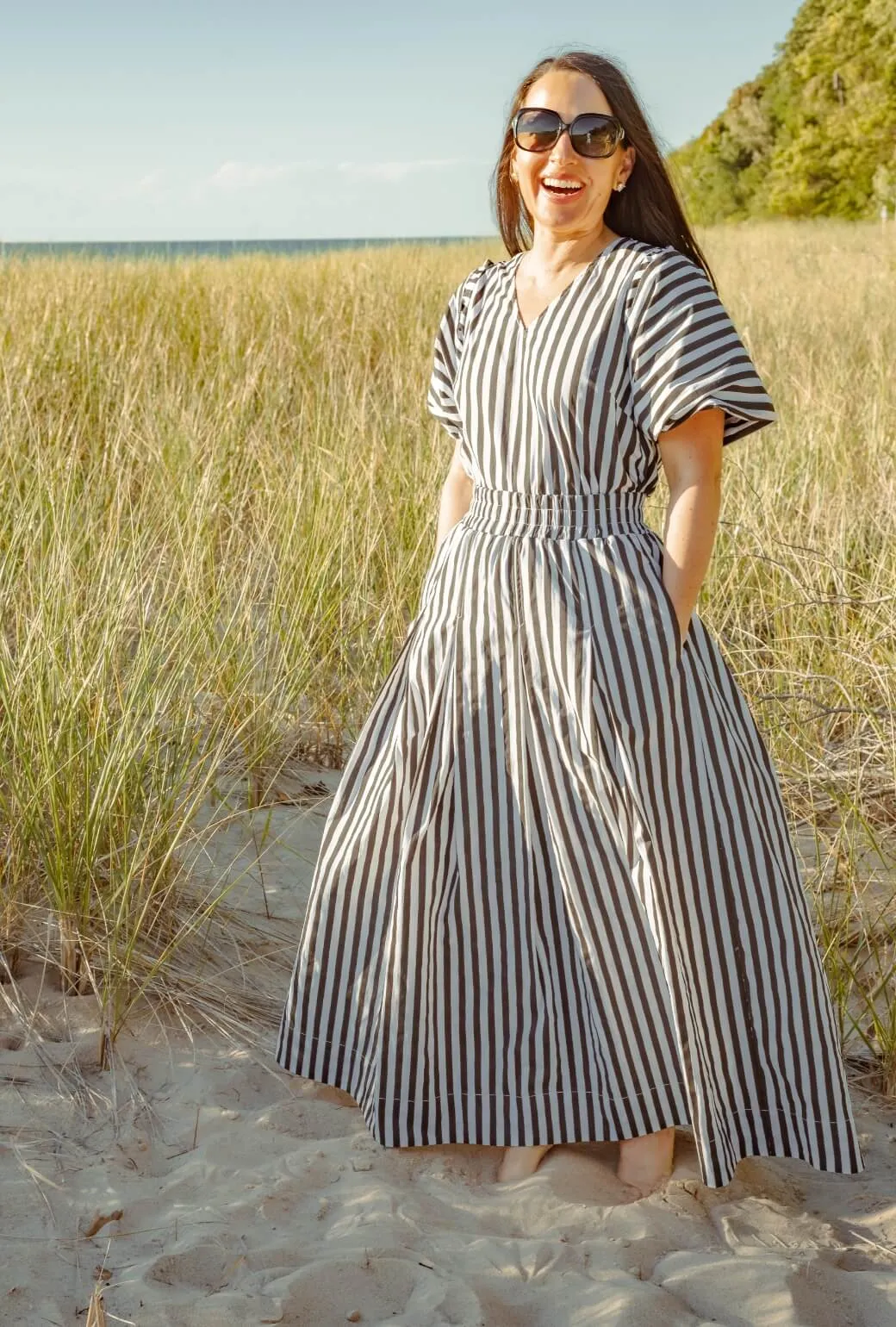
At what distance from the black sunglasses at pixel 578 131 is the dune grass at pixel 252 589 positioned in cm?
102

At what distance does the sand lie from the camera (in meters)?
1.54

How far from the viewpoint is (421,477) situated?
3982mm

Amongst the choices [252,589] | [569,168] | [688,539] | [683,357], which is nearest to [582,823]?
[688,539]

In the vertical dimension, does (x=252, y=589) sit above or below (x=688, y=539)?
below

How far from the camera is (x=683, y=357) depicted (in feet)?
5.19

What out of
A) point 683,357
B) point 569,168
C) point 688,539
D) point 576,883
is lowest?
point 576,883

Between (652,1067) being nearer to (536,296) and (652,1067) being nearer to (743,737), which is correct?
(743,737)

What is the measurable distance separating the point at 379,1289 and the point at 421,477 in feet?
9.08

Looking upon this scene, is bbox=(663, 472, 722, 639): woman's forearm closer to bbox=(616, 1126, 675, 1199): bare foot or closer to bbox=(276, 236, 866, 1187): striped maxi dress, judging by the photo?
bbox=(276, 236, 866, 1187): striped maxi dress

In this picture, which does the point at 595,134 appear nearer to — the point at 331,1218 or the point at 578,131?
the point at 578,131

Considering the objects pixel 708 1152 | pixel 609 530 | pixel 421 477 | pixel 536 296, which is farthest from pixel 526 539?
pixel 421 477

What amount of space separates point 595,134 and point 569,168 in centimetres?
5

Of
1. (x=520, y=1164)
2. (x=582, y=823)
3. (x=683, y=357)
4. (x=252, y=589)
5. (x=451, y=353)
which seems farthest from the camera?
(x=252, y=589)

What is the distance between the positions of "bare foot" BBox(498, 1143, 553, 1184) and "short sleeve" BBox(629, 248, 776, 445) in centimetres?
100
